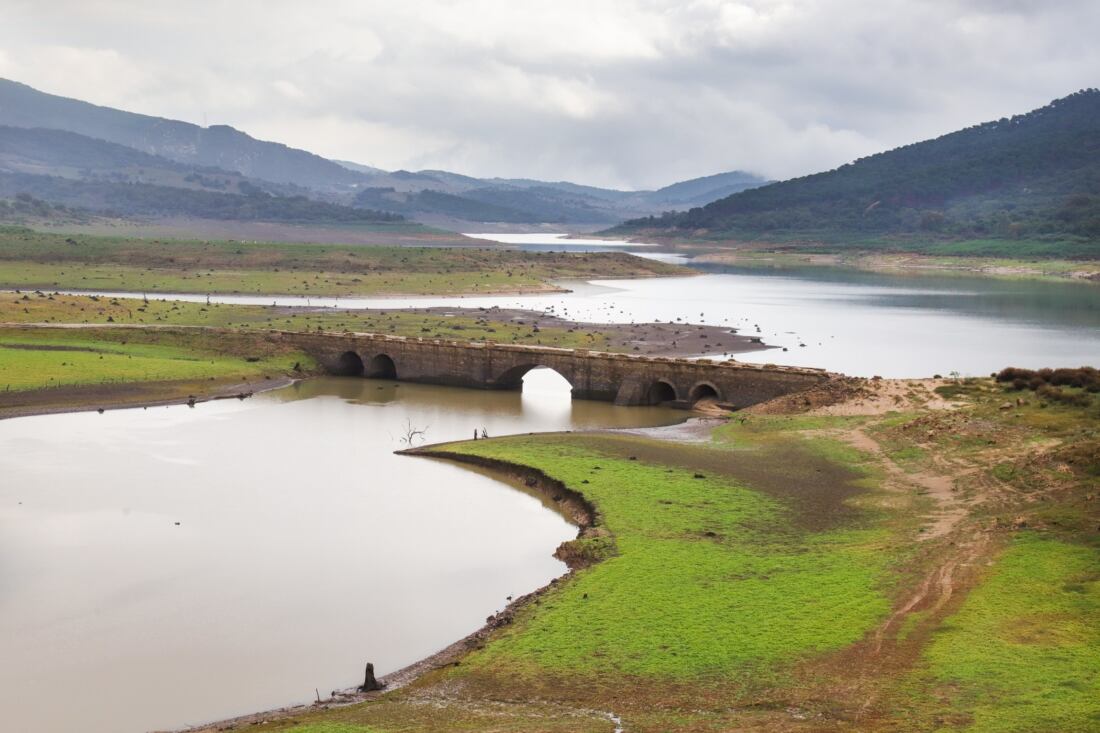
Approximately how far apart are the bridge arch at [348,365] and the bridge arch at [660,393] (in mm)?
20410

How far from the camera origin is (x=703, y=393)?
59969mm

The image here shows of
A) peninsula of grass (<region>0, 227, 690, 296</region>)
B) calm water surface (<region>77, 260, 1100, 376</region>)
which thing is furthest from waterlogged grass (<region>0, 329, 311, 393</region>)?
peninsula of grass (<region>0, 227, 690, 296</region>)

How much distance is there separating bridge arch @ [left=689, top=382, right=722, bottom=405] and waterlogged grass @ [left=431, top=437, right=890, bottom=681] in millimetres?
21852


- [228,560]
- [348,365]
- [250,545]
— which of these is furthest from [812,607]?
[348,365]

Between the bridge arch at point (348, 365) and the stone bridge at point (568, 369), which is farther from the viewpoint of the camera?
the bridge arch at point (348, 365)

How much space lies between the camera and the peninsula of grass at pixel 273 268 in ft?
393

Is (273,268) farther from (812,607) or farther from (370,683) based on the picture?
(812,607)

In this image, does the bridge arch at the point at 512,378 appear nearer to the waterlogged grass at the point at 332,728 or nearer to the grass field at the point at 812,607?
the grass field at the point at 812,607

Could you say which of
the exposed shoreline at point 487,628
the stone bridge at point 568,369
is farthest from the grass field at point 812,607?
the stone bridge at point 568,369

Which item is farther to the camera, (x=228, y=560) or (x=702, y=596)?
(x=228, y=560)

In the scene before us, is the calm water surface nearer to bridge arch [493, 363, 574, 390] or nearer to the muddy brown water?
bridge arch [493, 363, 574, 390]

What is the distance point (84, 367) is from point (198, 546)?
3333 cm

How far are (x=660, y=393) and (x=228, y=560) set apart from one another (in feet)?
106

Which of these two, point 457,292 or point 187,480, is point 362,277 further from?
point 187,480
